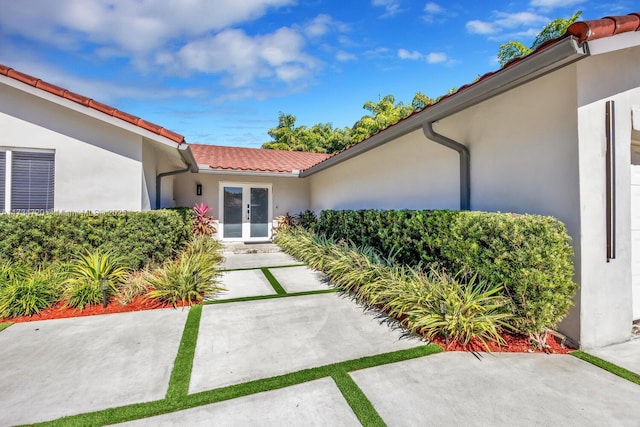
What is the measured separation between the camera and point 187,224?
8.51 meters

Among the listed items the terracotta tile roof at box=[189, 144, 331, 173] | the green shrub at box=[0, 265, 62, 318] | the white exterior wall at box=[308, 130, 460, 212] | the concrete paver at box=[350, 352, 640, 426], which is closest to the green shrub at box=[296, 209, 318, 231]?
the white exterior wall at box=[308, 130, 460, 212]

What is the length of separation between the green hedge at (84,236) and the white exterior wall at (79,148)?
0.85 meters

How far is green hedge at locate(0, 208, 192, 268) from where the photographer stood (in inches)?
206

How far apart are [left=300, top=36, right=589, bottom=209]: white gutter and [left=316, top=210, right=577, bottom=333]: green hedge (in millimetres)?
1155

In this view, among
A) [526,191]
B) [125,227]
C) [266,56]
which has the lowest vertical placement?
[125,227]

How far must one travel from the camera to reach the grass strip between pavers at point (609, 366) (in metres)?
2.90

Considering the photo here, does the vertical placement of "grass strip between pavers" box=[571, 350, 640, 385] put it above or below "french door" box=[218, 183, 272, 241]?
below

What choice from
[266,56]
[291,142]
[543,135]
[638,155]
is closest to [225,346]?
[543,135]

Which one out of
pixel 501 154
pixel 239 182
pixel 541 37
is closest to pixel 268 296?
pixel 501 154

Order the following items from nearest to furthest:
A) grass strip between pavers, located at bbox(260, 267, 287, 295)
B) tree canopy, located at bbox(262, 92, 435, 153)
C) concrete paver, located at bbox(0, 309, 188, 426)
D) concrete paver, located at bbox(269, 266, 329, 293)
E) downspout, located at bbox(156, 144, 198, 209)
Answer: concrete paver, located at bbox(0, 309, 188, 426), grass strip between pavers, located at bbox(260, 267, 287, 295), concrete paver, located at bbox(269, 266, 329, 293), downspout, located at bbox(156, 144, 198, 209), tree canopy, located at bbox(262, 92, 435, 153)

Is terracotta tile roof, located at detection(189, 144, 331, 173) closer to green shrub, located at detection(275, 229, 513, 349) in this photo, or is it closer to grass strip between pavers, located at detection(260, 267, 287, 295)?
grass strip between pavers, located at detection(260, 267, 287, 295)

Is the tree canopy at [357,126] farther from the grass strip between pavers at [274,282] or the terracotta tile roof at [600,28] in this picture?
the terracotta tile roof at [600,28]

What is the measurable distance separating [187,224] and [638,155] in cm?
983

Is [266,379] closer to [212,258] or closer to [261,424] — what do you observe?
[261,424]
